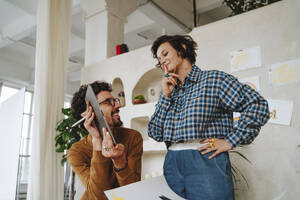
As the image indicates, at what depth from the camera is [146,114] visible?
289 centimetres

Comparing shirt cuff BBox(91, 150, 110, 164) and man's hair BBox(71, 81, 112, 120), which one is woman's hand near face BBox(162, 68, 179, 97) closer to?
shirt cuff BBox(91, 150, 110, 164)

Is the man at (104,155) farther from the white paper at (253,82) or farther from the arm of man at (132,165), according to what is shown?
the white paper at (253,82)

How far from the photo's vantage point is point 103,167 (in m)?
1.41

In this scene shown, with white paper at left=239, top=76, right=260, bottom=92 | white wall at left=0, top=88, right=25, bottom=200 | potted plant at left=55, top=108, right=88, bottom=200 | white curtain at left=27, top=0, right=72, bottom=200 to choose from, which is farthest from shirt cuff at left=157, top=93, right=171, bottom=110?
white curtain at left=27, top=0, right=72, bottom=200

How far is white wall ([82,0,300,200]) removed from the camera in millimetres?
1974

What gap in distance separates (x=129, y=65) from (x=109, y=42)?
23.4 inches

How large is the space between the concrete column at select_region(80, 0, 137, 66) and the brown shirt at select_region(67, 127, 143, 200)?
1973 mm

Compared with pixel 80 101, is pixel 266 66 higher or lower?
higher

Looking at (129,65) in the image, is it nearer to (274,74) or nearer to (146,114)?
(146,114)

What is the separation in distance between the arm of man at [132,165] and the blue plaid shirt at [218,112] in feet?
1.13

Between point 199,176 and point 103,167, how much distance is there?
0.55 m

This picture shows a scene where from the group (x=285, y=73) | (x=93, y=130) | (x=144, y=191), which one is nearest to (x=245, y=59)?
(x=285, y=73)

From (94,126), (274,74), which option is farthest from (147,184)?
(274,74)

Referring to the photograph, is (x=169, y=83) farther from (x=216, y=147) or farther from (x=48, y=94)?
(x=48, y=94)
